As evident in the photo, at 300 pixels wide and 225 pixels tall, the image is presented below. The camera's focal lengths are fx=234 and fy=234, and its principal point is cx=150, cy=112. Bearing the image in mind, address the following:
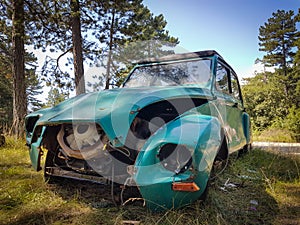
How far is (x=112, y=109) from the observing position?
215 cm

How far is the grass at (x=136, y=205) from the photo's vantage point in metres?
1.93

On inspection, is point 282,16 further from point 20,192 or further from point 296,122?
point 20,192

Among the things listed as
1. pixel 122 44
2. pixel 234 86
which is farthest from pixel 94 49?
pixel 234 86

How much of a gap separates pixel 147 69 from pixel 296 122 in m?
12.2

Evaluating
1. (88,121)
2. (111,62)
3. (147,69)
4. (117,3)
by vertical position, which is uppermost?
(117,3)

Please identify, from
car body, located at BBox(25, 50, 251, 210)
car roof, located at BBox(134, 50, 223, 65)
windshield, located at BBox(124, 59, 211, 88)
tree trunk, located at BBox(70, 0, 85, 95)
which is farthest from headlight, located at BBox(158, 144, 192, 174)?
tree trunk, located at BBox(70, 0, 85, 95)

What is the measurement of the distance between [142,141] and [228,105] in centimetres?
197

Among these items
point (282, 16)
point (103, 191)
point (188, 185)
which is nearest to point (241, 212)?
point (188, 185)

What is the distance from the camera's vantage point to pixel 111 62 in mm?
12891

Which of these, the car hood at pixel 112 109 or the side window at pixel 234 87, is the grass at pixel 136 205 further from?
the side window at pixel 234 87

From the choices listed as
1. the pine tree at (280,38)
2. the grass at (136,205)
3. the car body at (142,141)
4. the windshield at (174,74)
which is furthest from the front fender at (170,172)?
the pine tree at (280,38)

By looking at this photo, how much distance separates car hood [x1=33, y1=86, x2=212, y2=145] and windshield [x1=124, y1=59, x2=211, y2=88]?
73 cm

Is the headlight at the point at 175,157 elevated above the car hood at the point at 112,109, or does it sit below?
below

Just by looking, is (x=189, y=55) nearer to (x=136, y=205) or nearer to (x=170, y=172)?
(x=170, y=172)
